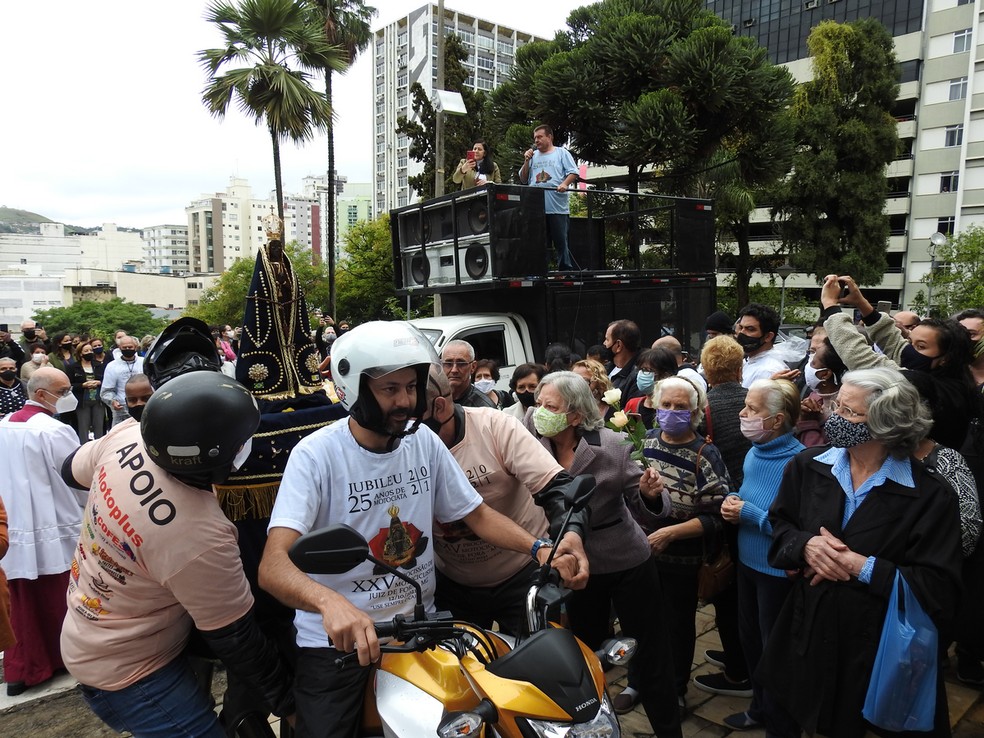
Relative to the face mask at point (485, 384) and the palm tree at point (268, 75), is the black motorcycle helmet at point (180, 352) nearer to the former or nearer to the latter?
the face mask at point (485, 384)

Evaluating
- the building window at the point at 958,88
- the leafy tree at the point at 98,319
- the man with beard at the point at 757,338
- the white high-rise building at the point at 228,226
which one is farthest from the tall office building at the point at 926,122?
the white high-rise building at the point at 228,226

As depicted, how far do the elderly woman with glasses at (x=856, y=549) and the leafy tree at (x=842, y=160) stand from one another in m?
30.8

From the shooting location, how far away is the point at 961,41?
3981 cm

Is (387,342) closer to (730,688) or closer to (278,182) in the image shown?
(730,688)

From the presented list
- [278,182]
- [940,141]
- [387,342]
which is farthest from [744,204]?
[940,141]

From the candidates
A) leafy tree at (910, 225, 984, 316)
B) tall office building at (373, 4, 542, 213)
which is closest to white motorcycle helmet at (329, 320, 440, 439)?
leafy tree at (910, 225, 984, 316)

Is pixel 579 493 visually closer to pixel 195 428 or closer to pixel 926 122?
pixel 195 428

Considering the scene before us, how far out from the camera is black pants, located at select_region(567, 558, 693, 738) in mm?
3014

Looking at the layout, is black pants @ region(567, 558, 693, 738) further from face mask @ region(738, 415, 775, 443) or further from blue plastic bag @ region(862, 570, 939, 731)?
blue plastic bag @ region(862, 570, 939, 731)

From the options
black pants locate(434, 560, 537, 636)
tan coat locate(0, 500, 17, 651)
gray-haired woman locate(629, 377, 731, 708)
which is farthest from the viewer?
gray-haired woman locate(629, 377, 731, 708)

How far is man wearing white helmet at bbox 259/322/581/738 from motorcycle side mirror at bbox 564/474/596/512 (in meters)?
0.15

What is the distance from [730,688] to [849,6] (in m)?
52.8

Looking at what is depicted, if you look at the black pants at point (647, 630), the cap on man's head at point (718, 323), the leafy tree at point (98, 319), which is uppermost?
the cap on man's head at point (718, 323)

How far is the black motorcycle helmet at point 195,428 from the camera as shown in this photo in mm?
1951
